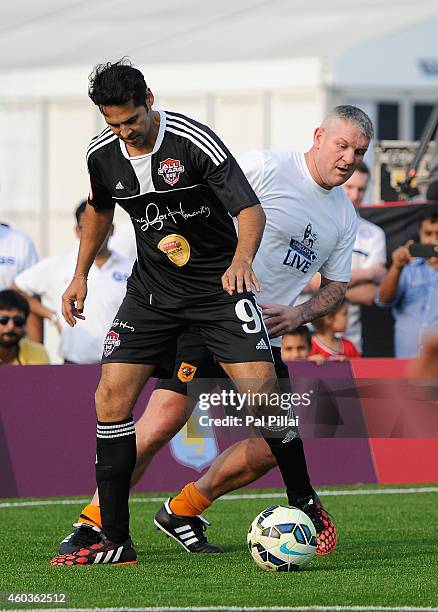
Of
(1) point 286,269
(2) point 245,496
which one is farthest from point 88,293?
(1) point 286,269

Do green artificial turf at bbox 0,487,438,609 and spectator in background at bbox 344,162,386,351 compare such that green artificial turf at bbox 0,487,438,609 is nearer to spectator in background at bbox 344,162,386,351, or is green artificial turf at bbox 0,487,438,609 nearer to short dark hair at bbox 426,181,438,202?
spectator in background at bbox 344,162,386,351

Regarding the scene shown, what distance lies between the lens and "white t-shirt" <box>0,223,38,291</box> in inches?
467

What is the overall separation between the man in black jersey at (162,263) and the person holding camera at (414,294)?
4925 mm

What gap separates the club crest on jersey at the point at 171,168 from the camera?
6.57 m

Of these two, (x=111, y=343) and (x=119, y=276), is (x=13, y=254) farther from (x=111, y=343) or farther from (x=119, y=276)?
(x=111, y=343)

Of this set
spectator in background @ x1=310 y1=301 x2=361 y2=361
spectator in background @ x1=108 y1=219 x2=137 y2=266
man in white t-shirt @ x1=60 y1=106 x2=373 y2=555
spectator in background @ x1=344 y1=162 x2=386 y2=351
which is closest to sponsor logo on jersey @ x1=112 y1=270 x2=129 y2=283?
spectator in background @ x1=108 y1=219 x2=137 y2=266

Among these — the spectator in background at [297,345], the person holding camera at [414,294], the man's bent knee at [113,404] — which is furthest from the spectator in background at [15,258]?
the man's bent knee at [113,404]

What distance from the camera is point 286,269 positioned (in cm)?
744

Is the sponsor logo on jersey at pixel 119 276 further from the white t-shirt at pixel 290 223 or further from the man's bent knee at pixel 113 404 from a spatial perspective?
the man's bent knee at pixel 113 404

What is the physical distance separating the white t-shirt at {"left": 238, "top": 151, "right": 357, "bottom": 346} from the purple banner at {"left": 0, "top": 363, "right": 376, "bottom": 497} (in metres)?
3.42

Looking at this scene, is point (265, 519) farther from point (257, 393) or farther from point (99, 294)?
point (99, 294)

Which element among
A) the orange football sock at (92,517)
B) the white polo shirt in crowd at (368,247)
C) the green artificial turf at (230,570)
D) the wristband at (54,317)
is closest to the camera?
the green artificial turf at (230,570)

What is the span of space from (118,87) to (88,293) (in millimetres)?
5283

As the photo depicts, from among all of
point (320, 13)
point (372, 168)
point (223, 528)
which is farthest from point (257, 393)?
point (320, 13)
